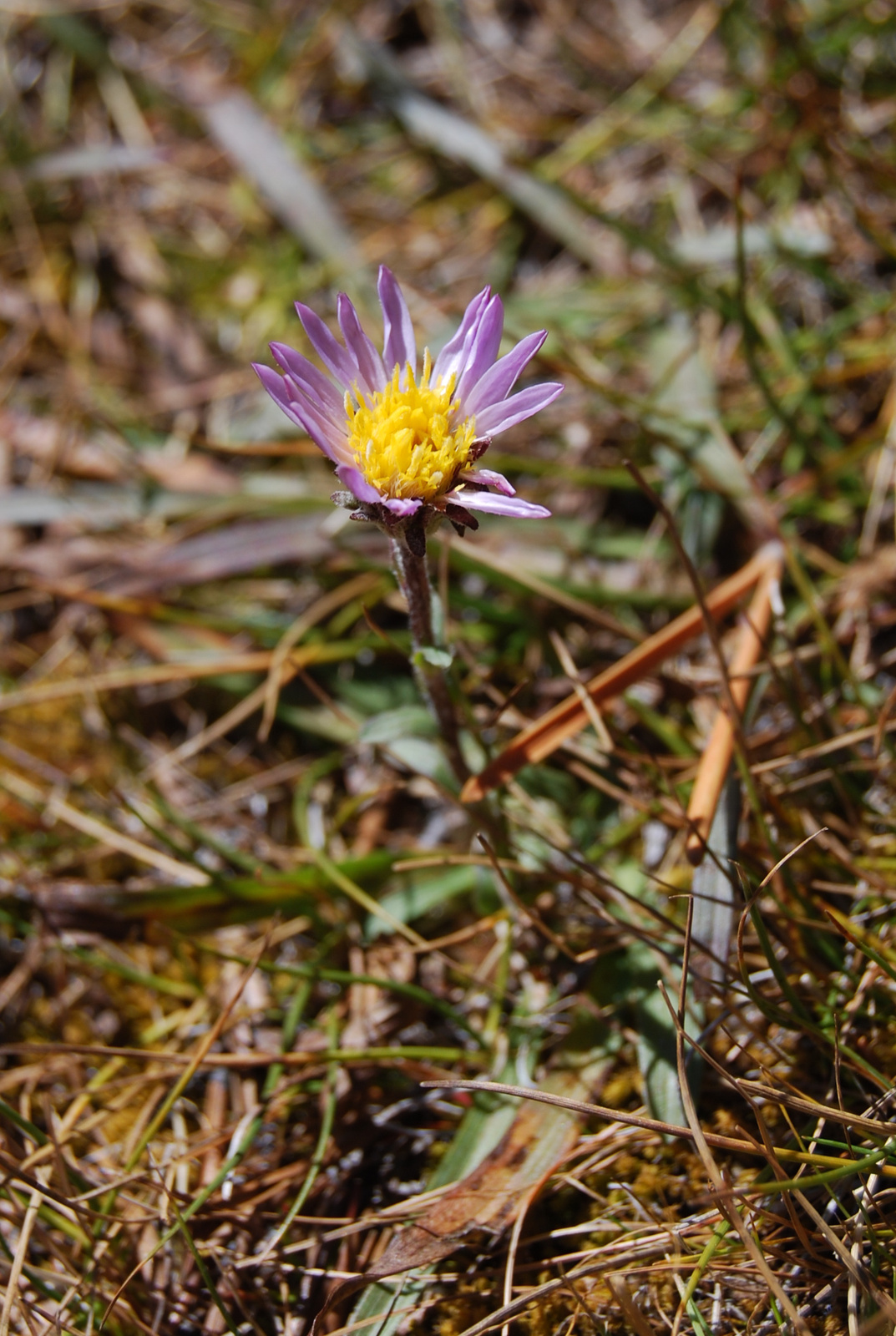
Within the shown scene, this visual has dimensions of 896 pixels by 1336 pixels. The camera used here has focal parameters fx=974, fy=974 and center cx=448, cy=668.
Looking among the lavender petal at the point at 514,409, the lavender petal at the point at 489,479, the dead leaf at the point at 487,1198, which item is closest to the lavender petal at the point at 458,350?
the lavender petal at the point at 514,409

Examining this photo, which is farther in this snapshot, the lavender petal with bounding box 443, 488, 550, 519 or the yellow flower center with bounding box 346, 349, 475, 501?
the yellow flower center with bounding box 346, 349, 475, 501

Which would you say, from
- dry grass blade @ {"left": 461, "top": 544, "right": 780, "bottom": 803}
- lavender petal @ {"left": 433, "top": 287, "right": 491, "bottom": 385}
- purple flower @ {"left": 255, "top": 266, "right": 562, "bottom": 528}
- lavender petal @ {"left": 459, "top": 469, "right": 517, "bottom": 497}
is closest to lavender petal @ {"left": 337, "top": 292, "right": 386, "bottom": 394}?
purple flower @ {"left": 255, "top": 266, "right": 562, "bottom": 528}

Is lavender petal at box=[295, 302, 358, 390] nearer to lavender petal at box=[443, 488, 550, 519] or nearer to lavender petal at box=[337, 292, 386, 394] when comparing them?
lavender petal at box=[337, 292, 386, 394]

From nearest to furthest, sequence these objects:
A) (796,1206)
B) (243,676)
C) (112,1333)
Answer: (796,1206), (112,1333), (243,676)

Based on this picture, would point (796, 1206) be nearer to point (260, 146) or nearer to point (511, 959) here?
point (511, 959)

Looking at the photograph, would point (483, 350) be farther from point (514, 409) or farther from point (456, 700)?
point (456, 700)

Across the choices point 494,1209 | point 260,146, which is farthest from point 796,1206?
point 260,146
